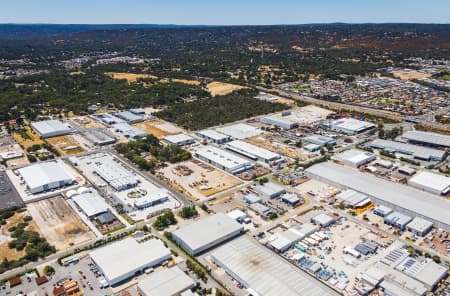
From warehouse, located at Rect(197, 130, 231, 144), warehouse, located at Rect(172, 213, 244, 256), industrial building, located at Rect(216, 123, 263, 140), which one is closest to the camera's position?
warehouse, located at Rect(172, 213, 244, 256)

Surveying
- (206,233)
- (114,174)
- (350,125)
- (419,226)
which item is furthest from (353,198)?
(114,174)

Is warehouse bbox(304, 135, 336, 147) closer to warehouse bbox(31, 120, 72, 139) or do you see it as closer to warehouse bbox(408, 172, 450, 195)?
warehouse bbox(408, 172, 450, 195)

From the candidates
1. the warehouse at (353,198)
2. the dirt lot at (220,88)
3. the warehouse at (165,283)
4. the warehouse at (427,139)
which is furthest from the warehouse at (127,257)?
the dirt lot at (220,88)

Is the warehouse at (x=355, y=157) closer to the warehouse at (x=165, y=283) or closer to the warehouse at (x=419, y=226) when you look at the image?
the warehouse at (x=419, y=226)

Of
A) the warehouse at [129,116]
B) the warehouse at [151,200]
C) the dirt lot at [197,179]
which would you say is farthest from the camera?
the warehouse at [129,116]

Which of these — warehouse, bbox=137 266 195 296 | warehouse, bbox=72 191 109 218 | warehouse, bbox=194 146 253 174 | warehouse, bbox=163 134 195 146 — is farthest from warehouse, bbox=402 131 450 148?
warehouse, bbox=72 191 109 218
